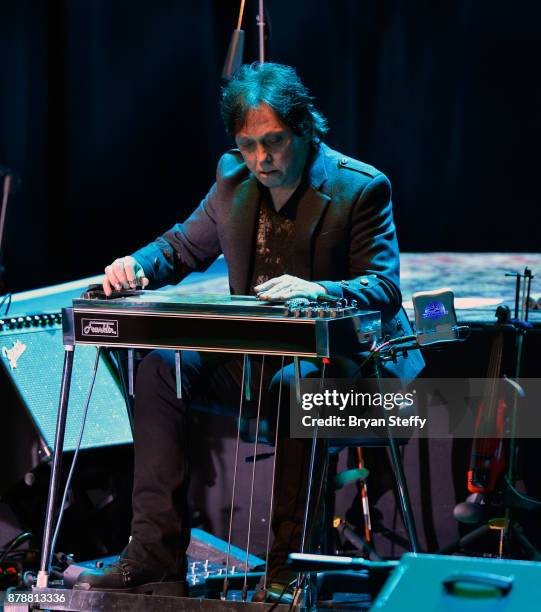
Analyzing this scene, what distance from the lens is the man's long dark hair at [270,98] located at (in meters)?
3.15

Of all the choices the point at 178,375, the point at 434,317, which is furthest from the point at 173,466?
the point at 434,317

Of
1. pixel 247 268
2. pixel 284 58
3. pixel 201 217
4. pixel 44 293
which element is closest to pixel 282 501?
pixel 247 268

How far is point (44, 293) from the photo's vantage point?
15.6 ft

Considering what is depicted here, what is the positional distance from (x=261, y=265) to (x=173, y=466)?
688mm

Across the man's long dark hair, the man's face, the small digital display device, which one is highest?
the man's long dark hair

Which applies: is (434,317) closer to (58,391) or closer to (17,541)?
(58,391)

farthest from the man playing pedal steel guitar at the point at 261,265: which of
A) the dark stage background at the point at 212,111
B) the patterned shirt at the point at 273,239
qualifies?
the dark stage background at the point at 212,111

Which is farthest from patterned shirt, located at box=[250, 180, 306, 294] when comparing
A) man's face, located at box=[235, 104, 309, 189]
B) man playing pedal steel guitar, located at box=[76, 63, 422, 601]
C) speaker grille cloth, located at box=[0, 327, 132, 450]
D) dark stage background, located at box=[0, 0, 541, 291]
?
dark stage background, located at box=[0, 0, 541, 291]

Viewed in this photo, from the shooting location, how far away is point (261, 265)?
338cm

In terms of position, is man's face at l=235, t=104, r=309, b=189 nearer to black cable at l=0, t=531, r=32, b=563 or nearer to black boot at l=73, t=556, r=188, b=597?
black boot at l=73, t=556, r=188, b=597

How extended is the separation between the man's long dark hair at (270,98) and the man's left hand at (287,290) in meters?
0.58

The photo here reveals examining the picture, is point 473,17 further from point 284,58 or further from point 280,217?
point 280,217

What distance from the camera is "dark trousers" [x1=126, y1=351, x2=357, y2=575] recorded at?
2.99 meters

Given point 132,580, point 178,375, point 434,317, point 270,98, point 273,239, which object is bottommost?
point 132,580
